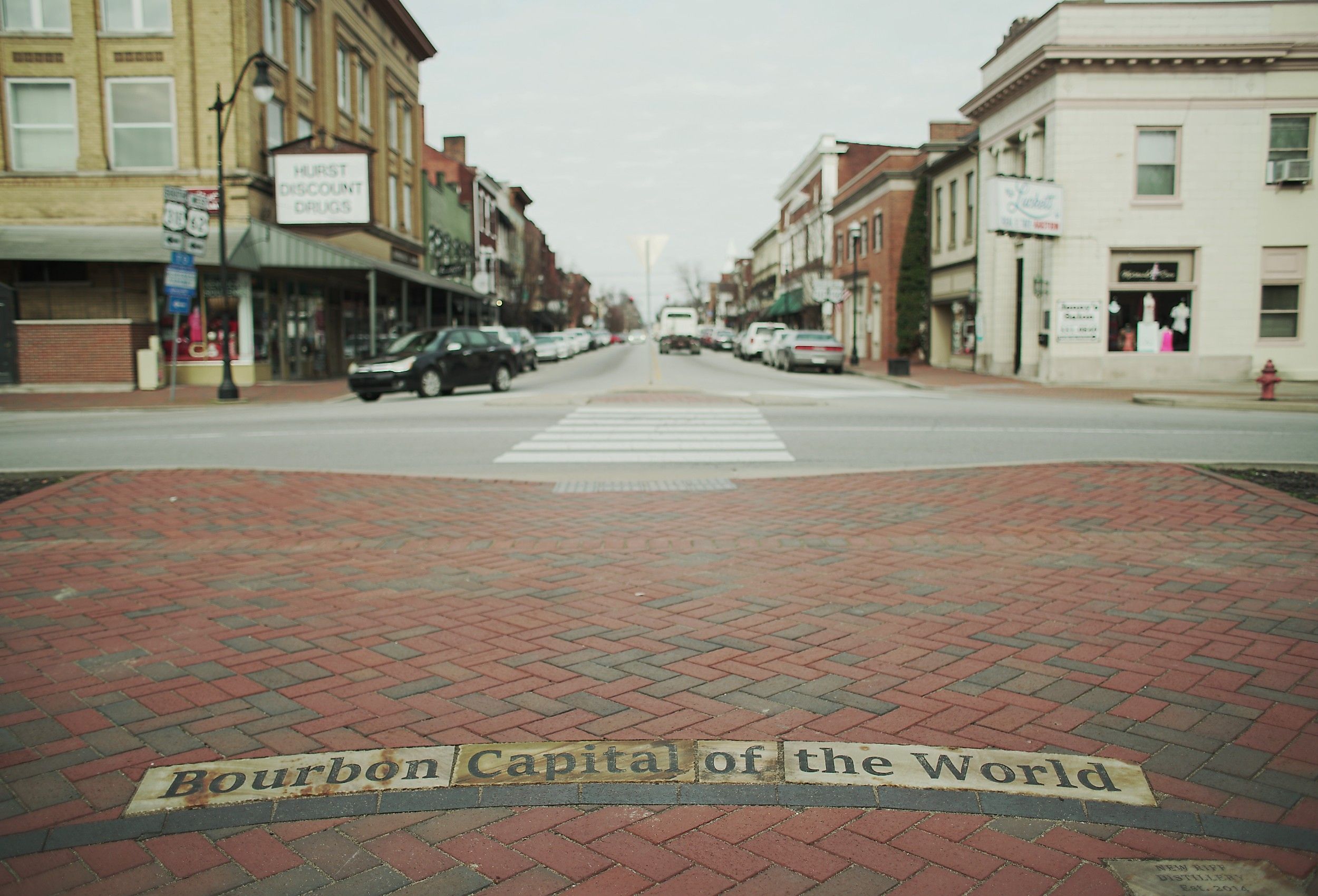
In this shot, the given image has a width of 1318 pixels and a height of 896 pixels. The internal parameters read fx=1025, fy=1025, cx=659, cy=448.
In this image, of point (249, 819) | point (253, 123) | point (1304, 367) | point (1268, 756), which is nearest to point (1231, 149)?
point (1304, 367)

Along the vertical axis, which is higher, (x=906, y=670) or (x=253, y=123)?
(x=253, y=123)

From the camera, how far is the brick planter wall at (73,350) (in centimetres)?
2516

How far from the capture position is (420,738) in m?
3.87

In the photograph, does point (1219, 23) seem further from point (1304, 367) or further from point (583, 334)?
point (583, 334)

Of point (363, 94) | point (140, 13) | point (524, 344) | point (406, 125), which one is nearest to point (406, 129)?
point (406, 125)

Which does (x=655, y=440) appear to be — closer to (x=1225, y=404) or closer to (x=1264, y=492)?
(x=1264, y=492)

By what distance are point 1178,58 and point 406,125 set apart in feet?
103

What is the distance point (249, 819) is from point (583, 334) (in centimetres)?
6453

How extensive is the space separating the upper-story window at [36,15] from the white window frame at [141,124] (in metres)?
1.83

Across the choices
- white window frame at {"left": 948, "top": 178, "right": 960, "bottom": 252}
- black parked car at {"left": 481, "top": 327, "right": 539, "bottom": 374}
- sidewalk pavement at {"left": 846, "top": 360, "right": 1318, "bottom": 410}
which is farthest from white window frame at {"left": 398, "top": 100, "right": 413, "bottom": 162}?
Answer: sidewalk pavement at {"left": 846, "top": 360, "right": 1318, "bottom": 410}

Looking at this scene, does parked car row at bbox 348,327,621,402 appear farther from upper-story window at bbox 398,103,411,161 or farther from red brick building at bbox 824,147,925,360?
upper-story window at bbox 398,103,411,161

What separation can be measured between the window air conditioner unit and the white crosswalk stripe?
19.1 m

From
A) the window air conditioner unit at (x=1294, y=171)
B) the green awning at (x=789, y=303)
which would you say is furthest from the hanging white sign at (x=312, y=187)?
the green awning at (x=789, y=303)

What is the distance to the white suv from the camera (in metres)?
45.8
